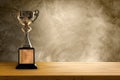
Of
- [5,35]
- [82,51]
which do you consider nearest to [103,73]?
[82,51]

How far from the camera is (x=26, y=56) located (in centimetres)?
165

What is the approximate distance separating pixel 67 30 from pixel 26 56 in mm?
530

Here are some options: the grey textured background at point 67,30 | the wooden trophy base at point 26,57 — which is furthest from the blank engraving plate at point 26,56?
the grey textured background at point 67,30

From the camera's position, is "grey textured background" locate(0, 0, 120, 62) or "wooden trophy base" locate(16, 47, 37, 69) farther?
"grey textured background" locate(0, 0, 120, 62)

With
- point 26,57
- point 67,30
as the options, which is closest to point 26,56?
point 26,57

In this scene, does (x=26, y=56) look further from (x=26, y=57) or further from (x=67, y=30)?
(x=67, y=30)

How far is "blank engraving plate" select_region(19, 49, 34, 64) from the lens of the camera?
1.65 m

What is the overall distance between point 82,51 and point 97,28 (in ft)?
0.72

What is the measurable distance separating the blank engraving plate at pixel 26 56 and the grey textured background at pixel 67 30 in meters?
0.40

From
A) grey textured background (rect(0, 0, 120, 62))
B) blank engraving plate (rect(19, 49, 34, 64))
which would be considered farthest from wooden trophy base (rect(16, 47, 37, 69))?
grey textured background (rect(0, 0, 120, 62))

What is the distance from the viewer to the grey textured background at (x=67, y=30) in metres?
2.04

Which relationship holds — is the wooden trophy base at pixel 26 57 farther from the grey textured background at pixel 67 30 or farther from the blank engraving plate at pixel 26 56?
the grey textured background at pixel 67 30

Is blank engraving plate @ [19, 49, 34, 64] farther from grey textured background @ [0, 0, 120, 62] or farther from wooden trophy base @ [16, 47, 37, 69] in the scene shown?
grey textured background @ [0, 0, 120, 62]

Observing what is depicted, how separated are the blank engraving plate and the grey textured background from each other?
15.8 inches
